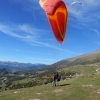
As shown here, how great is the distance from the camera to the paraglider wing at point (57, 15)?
80.4 ft

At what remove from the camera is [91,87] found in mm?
40094

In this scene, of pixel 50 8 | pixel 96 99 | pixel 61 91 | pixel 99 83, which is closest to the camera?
pixel 50 8

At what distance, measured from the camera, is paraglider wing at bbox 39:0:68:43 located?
2452 centimetres

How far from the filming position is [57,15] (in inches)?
1027

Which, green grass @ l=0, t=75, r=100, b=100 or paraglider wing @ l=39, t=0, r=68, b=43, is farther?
green grass @ l=0, t=75, r=100, b=100

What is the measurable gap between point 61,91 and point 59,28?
50.3 feet

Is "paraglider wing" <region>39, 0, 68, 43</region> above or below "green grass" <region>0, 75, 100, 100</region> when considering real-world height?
above

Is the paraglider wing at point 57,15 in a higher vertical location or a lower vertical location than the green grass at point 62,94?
higher

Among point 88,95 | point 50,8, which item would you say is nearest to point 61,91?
point 88,95

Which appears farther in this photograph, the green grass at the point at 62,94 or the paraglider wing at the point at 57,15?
the green grass at the point at 62,94

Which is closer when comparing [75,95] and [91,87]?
[75,95]

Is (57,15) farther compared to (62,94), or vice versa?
(62,94)

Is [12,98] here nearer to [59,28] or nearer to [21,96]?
[21,96]

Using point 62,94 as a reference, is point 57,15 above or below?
above
